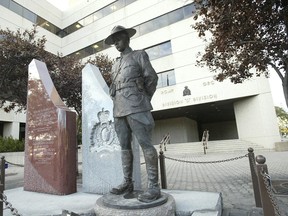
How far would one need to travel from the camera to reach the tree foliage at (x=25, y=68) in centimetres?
889

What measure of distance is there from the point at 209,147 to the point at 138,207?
59.0 ft

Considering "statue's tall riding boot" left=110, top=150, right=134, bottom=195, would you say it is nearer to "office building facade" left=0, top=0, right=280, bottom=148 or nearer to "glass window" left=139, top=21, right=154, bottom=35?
"office building facade" left=0, top=0, right=280, bottom=148

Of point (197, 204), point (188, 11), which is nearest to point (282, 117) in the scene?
point (188, 11)

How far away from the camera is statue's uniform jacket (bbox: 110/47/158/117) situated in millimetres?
3156

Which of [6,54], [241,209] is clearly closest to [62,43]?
[6,54]

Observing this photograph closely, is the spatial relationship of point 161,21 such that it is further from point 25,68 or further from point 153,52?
point 25,68

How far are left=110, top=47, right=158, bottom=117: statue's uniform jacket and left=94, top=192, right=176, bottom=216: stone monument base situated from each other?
116cm

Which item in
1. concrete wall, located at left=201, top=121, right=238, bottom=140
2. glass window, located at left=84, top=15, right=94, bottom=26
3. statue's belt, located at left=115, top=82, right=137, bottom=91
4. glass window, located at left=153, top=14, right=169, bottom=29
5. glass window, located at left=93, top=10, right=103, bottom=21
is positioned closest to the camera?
statue's belt, located at left=115, top=82, right=137, bottom=91

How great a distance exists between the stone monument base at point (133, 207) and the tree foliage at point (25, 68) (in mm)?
8068

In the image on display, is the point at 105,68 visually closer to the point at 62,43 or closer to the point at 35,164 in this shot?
the point at 35,164

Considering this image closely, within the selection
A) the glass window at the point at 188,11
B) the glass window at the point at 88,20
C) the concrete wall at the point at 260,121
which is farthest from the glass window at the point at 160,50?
the glass window at the point at 88,20

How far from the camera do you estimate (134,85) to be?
10.6 ft

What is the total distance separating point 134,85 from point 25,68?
7878mm

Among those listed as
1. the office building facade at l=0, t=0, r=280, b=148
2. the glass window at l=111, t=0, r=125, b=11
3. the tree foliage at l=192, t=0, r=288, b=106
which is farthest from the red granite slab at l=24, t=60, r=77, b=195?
the glass window at l=111, t=0, r=125, b=11
